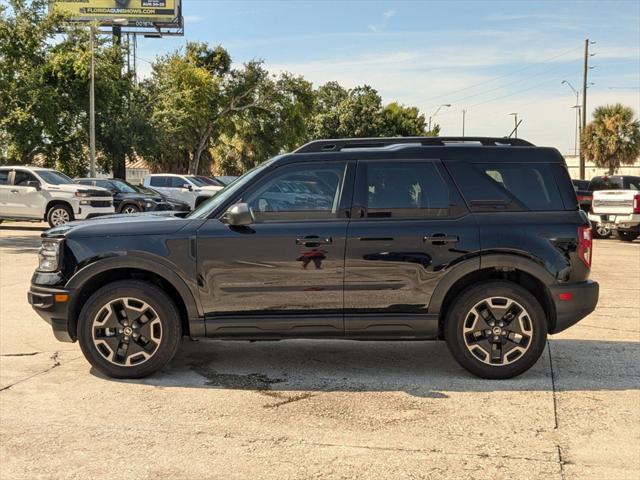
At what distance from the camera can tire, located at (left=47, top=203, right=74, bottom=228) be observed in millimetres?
18531

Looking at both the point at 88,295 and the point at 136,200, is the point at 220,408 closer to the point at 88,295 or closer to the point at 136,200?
the point at 88,295

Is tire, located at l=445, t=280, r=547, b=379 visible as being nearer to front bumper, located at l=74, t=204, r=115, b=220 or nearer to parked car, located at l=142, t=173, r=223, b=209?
front bumper, located at l=74, t=204, r=115, b=220

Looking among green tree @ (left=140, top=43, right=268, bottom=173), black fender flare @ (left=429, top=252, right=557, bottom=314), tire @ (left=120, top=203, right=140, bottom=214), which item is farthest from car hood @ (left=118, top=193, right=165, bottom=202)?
black fender flare @ (left=429, top=252, right=557, bottom=314)

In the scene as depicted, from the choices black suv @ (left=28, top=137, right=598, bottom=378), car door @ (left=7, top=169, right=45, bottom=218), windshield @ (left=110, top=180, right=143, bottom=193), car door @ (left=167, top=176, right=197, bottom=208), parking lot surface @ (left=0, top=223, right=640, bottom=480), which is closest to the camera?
parking lot surface @ (left=0, top=223, right=640, bottom=480)

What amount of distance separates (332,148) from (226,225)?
1.15m

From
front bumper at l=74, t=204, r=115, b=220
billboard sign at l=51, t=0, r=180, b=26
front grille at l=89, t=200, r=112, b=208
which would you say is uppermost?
billboard sign at l=51, t=0, r=180, b=26

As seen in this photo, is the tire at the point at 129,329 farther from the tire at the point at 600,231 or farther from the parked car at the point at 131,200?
the tire at the point at 600,231

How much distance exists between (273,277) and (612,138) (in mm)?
44287

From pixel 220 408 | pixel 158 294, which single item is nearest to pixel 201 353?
pixel 158 294

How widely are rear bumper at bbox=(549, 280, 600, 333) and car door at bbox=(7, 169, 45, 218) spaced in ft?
55.1

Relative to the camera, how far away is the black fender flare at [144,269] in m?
5.11

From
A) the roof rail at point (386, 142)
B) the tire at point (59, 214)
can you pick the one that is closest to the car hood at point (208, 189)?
the tire at point (59, 214)

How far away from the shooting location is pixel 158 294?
16.9 ft

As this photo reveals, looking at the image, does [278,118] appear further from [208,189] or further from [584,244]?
[584,244]
